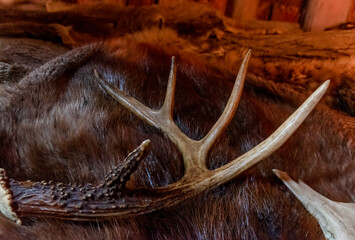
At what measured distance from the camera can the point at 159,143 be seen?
1.22 m

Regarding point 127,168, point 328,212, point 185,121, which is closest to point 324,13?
point 185,121

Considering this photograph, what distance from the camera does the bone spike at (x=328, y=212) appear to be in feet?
2.81

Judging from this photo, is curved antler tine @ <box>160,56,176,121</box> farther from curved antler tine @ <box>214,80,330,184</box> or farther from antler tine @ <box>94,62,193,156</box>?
curved antler tine @ <box>214,80,330,184</box>

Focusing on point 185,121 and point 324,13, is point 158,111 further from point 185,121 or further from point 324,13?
point 324,13

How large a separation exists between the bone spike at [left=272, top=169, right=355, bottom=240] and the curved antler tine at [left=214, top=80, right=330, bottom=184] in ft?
0.39

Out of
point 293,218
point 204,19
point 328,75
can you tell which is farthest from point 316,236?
point 204,19

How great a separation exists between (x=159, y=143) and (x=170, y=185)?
23 centimetres

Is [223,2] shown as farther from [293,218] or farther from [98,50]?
[293,218]

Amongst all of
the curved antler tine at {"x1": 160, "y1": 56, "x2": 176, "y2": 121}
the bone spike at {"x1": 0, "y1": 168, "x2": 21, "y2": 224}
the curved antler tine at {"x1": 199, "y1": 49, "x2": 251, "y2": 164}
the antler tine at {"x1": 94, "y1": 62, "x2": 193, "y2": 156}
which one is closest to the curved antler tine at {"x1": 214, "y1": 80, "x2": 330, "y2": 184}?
the curved antler tine at {"x1": 199, "y1": 49, "x2": 251, "y2": 164}

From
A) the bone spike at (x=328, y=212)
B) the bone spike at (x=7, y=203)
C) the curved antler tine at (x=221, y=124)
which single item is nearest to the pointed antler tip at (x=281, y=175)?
the bone spike at (x=328, y=212)

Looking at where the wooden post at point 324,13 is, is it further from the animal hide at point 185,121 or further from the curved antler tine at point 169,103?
the curved antler tine at point 169,103

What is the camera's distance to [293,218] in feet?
3.34

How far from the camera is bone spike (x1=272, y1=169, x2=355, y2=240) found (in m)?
0.86

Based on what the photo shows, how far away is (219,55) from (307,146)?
32.9 inches
